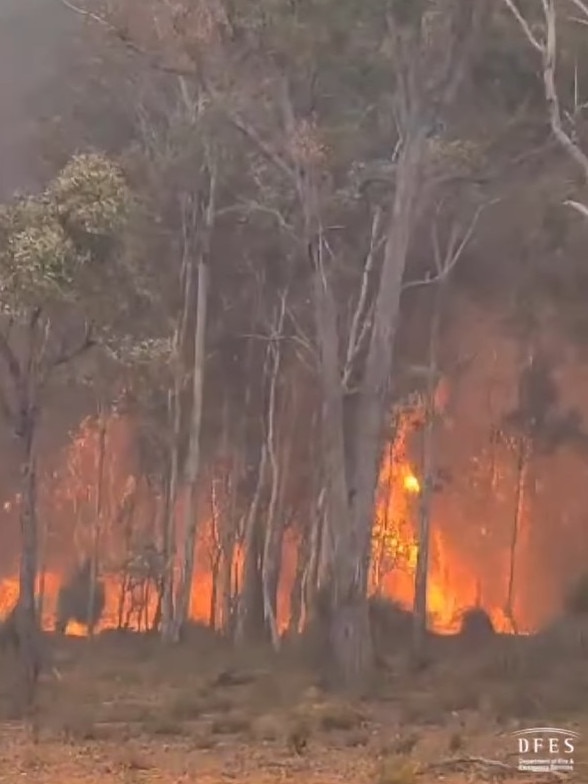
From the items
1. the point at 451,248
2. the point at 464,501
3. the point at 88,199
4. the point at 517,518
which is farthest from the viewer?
the point at 464,501

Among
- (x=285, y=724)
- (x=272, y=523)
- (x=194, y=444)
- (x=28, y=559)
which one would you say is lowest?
(x=285, y=724)

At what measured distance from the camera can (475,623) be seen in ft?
82.2

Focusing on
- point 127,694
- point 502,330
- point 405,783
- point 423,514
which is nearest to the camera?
point 405,783

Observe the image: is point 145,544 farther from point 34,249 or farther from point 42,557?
point 34,249

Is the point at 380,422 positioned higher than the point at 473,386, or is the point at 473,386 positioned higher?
the point at 473,386

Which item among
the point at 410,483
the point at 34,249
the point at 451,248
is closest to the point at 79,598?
the point at 410,483

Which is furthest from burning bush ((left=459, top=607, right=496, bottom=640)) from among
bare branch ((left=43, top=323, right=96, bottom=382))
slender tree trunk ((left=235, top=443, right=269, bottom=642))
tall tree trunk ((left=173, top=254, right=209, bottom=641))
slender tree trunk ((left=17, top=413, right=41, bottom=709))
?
bare branch ((left=43, top=323, right=96, bottom=382))

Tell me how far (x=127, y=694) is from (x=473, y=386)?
12.6 metres

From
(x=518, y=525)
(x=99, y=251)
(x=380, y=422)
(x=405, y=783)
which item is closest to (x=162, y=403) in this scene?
(x=518, y=525)

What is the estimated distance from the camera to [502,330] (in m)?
23.7

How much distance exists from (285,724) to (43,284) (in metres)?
4.43

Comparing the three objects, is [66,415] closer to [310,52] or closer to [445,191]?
[445,191]

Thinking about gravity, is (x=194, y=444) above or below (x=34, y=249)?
above

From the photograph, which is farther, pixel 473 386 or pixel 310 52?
pixel 473 386
